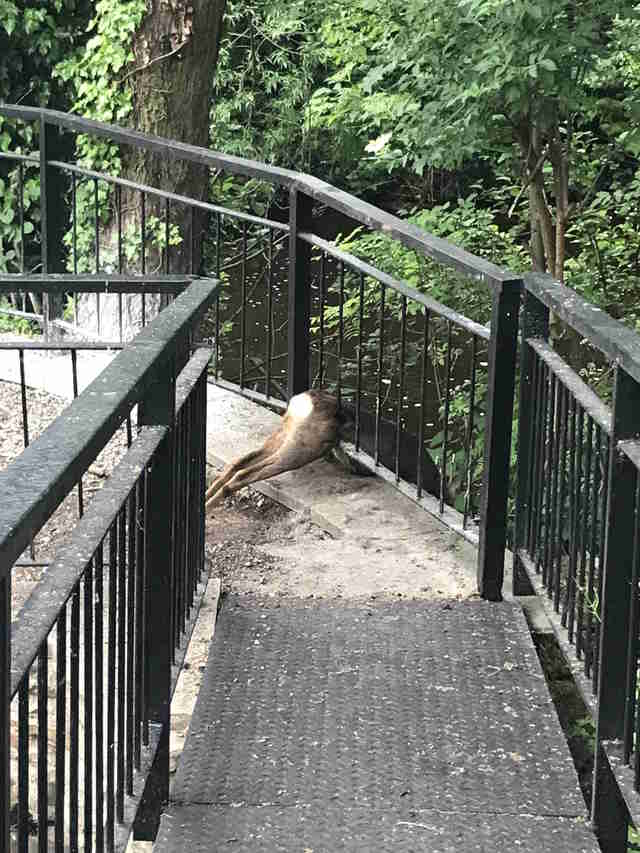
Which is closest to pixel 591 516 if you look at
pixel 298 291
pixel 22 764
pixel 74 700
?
pixel 74 700

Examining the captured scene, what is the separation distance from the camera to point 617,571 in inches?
118

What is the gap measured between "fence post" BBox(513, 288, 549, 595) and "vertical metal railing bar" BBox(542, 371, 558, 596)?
0.23 meters

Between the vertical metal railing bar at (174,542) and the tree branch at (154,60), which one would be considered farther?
the tree branch at (154,60)

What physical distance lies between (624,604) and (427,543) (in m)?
2.01

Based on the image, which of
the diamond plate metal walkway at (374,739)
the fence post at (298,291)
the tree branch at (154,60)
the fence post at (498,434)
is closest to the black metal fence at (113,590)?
the diamond plate metal walkway at (374,739)

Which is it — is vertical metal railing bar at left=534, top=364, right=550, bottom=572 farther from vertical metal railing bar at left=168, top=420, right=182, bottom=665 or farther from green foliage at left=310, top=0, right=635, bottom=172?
green foliage at left=310, top=0, right=635, bottom=172

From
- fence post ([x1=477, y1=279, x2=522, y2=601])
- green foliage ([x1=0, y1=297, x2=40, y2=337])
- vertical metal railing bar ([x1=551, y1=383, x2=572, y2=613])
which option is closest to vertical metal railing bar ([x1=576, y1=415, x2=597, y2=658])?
vertical metal railing bar ([x1=551, y1=383, x2=572, y2=613])

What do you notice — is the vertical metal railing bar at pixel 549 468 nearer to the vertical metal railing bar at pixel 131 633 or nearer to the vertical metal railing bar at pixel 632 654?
the vertical metal railing bar at pixel 632 654

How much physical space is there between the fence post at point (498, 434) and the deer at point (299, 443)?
1096 mm

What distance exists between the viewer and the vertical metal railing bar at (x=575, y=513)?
3.53 m

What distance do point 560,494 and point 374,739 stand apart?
83 centimetres

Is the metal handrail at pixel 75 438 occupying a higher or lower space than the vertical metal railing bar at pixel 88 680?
higher

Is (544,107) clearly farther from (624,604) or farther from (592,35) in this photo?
(624,604)

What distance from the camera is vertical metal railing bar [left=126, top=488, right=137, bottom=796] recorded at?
8.81 ft
